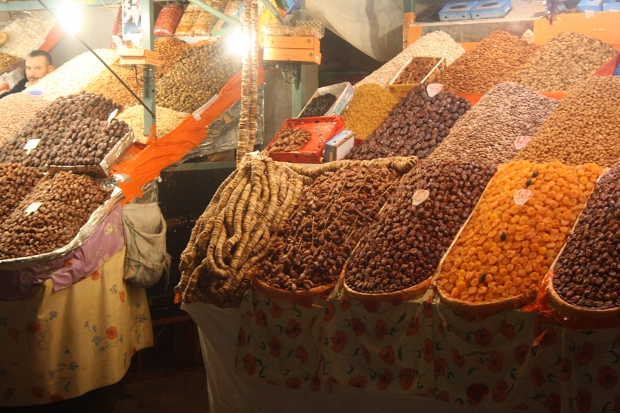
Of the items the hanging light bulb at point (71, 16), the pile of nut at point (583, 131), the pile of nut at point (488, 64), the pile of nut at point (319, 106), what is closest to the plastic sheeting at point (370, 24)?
the pile of nut at point (319, 106)

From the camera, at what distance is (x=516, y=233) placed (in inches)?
82.7

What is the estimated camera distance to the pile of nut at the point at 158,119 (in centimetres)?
413

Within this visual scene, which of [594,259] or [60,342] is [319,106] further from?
[594,259]

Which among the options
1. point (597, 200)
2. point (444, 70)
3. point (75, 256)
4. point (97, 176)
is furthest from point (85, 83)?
point (597, 200)

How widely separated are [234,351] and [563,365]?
1.43 meters

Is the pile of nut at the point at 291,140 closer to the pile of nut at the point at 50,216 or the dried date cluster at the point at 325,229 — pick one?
the dried date cluster at the point at 325,229

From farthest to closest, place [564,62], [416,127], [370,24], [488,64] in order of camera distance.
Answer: [370,24] < [488,64] < [564,62] < [416,127]

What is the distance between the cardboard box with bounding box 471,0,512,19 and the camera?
14.7ft

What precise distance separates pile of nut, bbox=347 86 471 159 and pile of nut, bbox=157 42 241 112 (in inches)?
66.6

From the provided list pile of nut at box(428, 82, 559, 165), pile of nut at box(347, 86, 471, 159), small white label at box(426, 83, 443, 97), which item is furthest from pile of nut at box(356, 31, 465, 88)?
pile of nut at box(428, 82, 559, 165)

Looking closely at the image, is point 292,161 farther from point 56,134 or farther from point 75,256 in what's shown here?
point 56,134

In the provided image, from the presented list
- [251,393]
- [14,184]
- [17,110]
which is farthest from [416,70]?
[17,110]

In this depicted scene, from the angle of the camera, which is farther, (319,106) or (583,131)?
(319,106)

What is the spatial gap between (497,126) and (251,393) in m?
1.81
